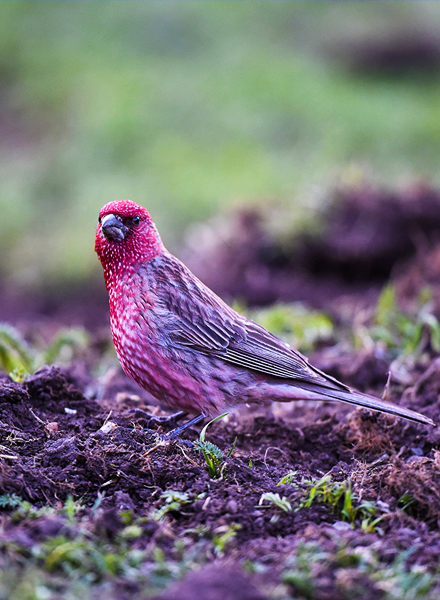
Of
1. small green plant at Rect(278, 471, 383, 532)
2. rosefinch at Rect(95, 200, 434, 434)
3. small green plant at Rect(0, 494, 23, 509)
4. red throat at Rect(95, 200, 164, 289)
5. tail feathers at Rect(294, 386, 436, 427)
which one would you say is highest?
red throat at Rect(95, 200, 164, 289)

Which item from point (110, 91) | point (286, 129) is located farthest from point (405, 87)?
point (110, 91)

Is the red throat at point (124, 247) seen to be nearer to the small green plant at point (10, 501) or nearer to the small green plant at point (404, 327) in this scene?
the small green plant at point (10, 501)

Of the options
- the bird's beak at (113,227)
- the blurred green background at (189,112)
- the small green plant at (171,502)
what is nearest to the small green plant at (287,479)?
the small green plant at (171,502)

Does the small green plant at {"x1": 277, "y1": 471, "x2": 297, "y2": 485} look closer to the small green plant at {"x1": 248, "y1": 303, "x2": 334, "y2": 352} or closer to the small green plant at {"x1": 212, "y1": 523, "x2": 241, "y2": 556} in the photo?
the small green plant at {"x1": 212, "y1": 523, "x2": 241, "y2": 556}

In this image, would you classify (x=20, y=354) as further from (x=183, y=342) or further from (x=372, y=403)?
(x=372, y=403)

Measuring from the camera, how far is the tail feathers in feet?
13.5

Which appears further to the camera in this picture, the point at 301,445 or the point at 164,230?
the point at 164,230

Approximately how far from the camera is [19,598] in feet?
7.91

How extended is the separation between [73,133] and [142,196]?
3491mm

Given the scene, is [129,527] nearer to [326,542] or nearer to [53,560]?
[53,560]

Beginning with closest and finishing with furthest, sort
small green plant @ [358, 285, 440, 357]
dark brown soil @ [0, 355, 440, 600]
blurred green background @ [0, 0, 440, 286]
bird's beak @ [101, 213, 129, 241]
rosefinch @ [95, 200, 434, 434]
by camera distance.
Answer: dark brown soil @ [0, 355, 440, 600]
rosefinch @ [95, 200, 434, 434]
bird's beak @ [101, 213, 129, 241]
small green plant @ [358, 285, 440, 357]
blurred green background @ [0, 0, 440, 286]

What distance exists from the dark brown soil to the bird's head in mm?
796

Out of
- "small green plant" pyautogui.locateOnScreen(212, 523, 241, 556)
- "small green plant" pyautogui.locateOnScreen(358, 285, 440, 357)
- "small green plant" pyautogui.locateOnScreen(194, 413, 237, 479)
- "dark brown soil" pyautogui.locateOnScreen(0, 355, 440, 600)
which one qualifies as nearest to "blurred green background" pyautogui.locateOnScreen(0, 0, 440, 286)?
"small green plant" pyautogui.locateOnScreen(358, 285, 440, 357)

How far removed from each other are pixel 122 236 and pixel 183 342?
0.79 m
